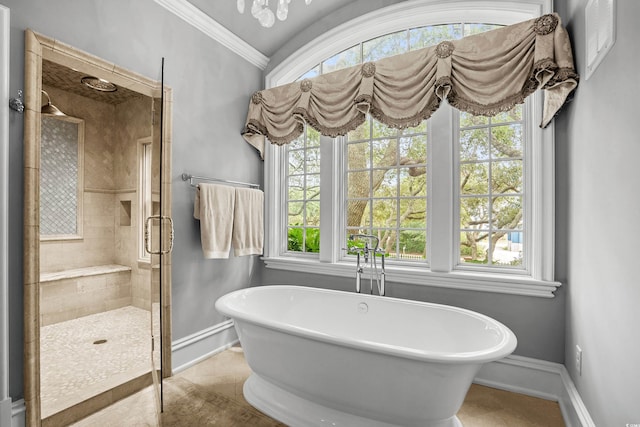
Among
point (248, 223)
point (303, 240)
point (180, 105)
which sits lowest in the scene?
point (303, 240)

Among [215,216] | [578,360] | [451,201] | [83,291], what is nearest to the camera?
[578,360]

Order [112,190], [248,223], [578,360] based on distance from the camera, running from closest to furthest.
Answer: [578,360] < [248,223] < [112,190]

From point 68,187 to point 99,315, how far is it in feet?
5.11

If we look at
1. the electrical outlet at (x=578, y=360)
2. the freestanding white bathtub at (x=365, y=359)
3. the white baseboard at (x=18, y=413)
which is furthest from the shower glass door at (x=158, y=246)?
the electrical outlet at (x=578, y=360)

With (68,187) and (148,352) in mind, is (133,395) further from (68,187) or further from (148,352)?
(68,187)

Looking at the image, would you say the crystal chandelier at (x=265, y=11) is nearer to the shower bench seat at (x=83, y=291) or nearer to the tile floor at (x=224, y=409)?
the tile floor at (x=224, y=409)

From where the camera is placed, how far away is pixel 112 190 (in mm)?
4152

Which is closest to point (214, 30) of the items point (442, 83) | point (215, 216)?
point (215, 216)

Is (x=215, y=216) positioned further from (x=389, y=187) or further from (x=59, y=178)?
(x=59, y=178)

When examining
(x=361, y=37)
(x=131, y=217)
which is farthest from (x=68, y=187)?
(x=361, y=37)

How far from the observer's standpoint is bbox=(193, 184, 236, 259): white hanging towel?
96.4 inches

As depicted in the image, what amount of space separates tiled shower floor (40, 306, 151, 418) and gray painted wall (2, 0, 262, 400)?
15.3 inches

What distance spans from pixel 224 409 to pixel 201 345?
2.51ft

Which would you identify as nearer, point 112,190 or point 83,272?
point 83,272
